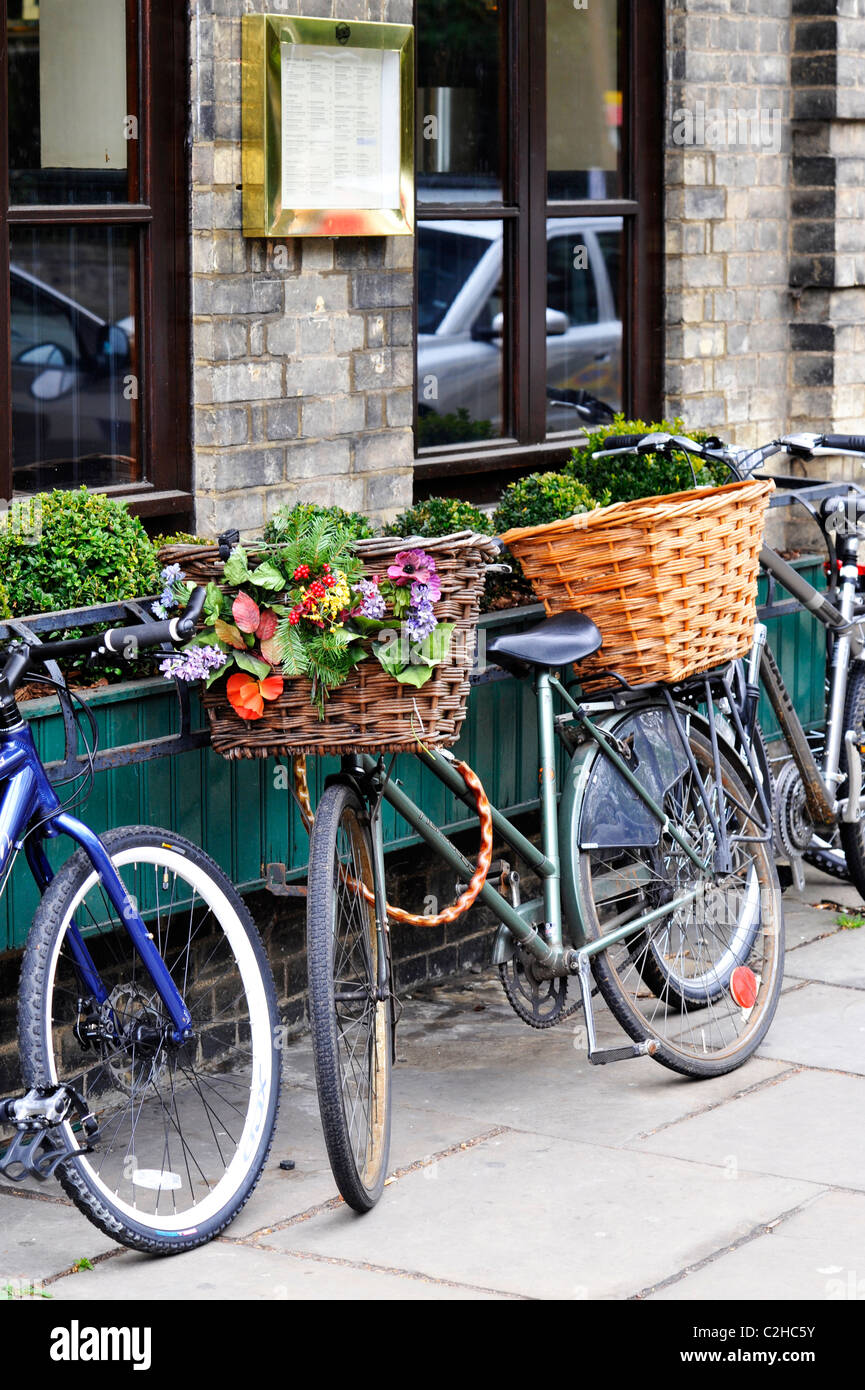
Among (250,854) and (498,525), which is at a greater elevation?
(498,525)

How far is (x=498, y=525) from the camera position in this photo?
629 cm

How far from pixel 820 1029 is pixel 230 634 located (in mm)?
2183

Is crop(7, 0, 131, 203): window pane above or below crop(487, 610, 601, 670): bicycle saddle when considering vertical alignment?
above

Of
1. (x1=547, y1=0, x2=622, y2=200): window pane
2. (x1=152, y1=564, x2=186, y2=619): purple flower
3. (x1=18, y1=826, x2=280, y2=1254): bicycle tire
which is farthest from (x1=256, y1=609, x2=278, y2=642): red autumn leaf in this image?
(x1=547, y1=0, x2=622, y2=200): window pane

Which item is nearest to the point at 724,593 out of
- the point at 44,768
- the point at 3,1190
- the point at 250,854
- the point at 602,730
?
the point at 602,730

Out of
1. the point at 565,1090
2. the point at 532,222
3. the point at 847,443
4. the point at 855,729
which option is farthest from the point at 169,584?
the point at 532,222

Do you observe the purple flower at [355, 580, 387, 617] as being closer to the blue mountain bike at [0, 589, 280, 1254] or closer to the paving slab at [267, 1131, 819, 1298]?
the blue mountain bike at [0, 589, 280, 1254]

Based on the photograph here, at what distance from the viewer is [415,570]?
4.16 m

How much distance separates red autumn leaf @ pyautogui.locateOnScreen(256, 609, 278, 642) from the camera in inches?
164

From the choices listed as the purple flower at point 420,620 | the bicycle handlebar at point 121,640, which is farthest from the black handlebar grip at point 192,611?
the purple flower at point 420,620

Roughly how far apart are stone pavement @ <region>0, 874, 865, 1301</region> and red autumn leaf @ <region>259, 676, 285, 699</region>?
108 cm

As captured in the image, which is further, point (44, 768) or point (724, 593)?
point (724, 593)

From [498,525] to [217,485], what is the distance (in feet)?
2.95
